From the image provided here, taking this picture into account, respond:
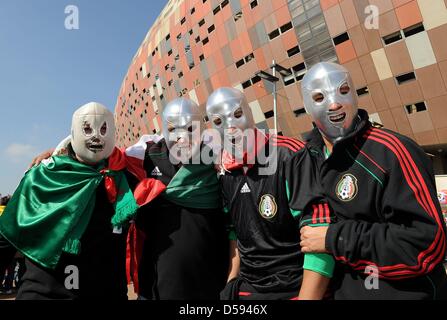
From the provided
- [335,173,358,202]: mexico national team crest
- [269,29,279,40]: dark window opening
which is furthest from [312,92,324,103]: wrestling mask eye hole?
[269,29,279,40]: dark window opening

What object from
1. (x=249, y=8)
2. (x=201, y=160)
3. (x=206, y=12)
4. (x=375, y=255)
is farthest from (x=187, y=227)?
(x=206, y=12)

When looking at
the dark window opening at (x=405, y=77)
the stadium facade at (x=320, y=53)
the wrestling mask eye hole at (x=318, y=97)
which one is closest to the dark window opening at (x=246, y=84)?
the stadium facade at (x=320, y=53)

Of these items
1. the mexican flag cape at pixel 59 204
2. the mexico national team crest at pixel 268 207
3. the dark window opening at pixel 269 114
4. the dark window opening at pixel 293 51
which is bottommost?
the mexico national team crest at pixel 268 207

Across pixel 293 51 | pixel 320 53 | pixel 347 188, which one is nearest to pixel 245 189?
pixel 347 188

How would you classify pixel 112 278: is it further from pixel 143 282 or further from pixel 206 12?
pixel 206 12

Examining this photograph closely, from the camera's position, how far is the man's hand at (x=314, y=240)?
178 cm

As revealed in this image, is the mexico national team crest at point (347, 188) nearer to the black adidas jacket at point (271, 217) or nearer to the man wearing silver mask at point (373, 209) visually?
the man wearing silver mask at point (373, 209)

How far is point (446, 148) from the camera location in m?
18.5

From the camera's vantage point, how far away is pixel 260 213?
234cm

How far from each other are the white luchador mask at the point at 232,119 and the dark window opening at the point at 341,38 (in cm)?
1904

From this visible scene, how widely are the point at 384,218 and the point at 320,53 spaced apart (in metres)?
20.8

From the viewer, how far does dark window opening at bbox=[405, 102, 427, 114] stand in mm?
17573

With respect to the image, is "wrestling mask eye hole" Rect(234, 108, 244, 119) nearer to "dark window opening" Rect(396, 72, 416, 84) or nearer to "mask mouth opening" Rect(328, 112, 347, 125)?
"mask mouth opening" Rect(328, 112, 347, 125)

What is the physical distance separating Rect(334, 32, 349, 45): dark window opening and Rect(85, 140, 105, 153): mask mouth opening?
1967cm
